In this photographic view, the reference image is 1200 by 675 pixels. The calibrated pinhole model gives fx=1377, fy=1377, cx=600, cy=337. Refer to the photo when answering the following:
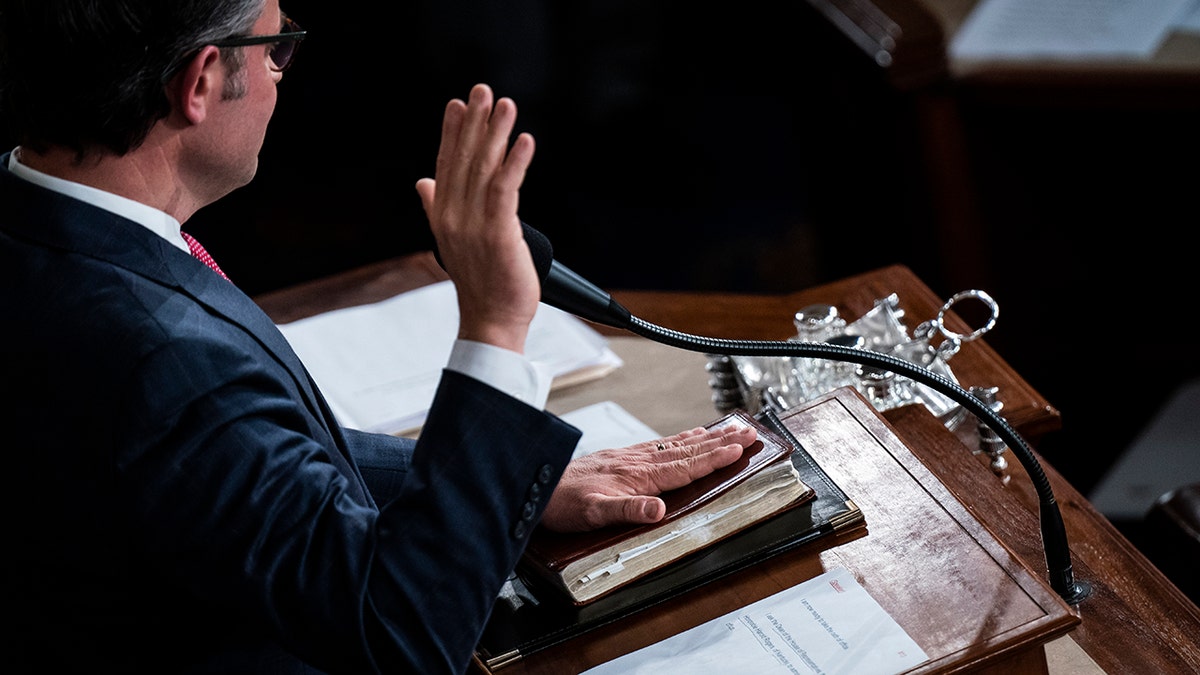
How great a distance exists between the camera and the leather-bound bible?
3.77ft

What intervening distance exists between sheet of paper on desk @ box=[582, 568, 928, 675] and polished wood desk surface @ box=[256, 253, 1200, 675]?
0.17 m

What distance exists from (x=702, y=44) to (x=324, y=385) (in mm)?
2210

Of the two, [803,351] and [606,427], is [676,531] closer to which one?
[803,351]

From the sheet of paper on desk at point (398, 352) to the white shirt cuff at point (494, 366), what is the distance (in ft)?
2.43

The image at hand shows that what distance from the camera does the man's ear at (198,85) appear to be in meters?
1.04

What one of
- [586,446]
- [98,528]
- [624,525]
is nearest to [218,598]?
[98,528]

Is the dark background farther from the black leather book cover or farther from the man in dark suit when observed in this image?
the man in dark suit

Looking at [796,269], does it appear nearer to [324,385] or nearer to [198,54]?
[324,385]

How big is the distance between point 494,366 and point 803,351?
1.10ft

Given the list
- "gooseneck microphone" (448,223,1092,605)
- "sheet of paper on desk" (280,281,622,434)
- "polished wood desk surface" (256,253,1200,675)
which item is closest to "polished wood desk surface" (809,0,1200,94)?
"polished wood desk surface" (256,253,1200,675)

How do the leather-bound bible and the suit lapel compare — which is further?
the leather-bound bible

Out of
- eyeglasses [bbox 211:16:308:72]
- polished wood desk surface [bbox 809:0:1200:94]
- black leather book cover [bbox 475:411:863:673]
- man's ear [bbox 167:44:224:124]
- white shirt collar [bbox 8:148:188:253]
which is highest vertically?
polished wood desk surface [bbox 809:0:1200:94]

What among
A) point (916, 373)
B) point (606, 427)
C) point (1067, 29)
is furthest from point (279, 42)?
point (1067, 29)

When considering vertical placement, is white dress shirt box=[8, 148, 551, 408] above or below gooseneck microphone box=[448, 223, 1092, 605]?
below
